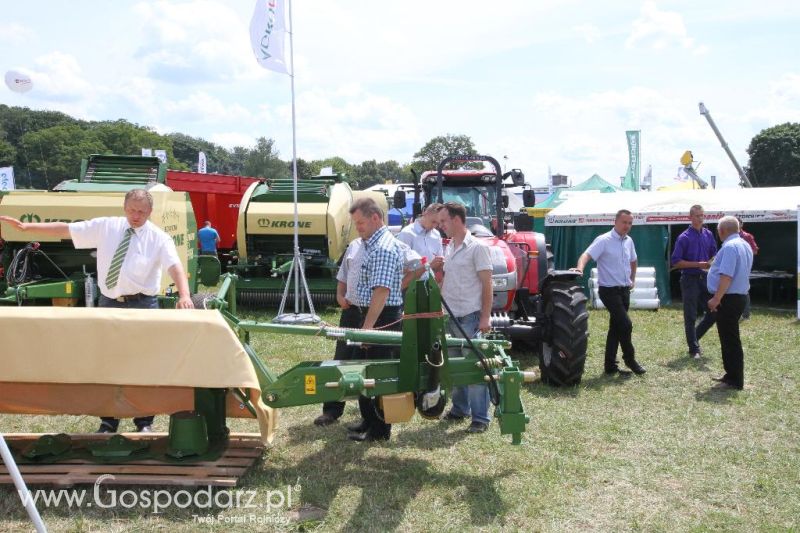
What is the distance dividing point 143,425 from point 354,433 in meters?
1.41

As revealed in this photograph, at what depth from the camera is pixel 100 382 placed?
12.5 feet

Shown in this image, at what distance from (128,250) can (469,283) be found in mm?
2326

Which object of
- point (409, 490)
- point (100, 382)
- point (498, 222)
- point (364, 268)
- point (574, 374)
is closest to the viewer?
point (100, 382)

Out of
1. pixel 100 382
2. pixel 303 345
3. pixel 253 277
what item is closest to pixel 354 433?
pixel 100 382

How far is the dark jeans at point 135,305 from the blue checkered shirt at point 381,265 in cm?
137

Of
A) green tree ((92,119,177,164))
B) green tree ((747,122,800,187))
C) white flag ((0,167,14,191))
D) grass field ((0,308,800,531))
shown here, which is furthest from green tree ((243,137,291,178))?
grass field ((0,308,800,531))

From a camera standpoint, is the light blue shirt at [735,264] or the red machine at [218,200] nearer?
the light blue shirt at [735,264]

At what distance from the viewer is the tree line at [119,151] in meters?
13.4

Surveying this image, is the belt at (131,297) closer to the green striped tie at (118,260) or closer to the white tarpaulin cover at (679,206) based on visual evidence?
the green striped tie at (118,260)

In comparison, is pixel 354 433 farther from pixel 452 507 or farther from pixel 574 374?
pixel 574 374

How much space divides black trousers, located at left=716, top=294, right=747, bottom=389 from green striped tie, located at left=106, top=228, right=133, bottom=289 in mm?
5047

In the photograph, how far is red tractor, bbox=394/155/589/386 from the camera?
6309 mm

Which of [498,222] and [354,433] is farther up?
[498,222]

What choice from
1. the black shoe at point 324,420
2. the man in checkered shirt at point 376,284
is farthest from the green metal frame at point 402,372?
the black shoe at point 324,420
